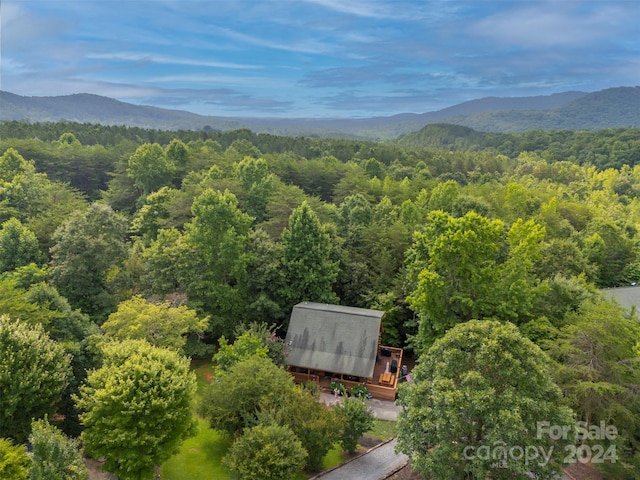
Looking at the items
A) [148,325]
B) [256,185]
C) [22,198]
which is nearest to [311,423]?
[148,325]

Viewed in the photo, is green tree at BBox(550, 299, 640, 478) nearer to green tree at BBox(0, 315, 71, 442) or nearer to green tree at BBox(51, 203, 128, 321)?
green tree at BBox(0, 315, 71, 442)

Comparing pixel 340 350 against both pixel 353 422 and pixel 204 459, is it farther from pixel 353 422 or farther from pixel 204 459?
pixel 204 459

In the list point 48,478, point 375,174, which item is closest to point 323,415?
point 48,478

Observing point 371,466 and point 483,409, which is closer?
point 483,409

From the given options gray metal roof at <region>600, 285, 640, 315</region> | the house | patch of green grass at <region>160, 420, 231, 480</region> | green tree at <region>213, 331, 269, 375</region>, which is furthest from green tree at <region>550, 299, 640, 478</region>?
patch of green grass at <region>160, 420, 231, 480</region>

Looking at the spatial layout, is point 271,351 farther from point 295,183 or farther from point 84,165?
point 84,165

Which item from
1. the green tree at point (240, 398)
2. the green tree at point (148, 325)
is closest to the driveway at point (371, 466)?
the green tree at point (240, 398)

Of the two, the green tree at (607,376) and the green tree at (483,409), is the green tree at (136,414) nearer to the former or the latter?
the green tree at (483,409)

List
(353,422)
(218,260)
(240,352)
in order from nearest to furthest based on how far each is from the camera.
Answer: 1. (353,422)
2. (240,352)
3. (218,260)
